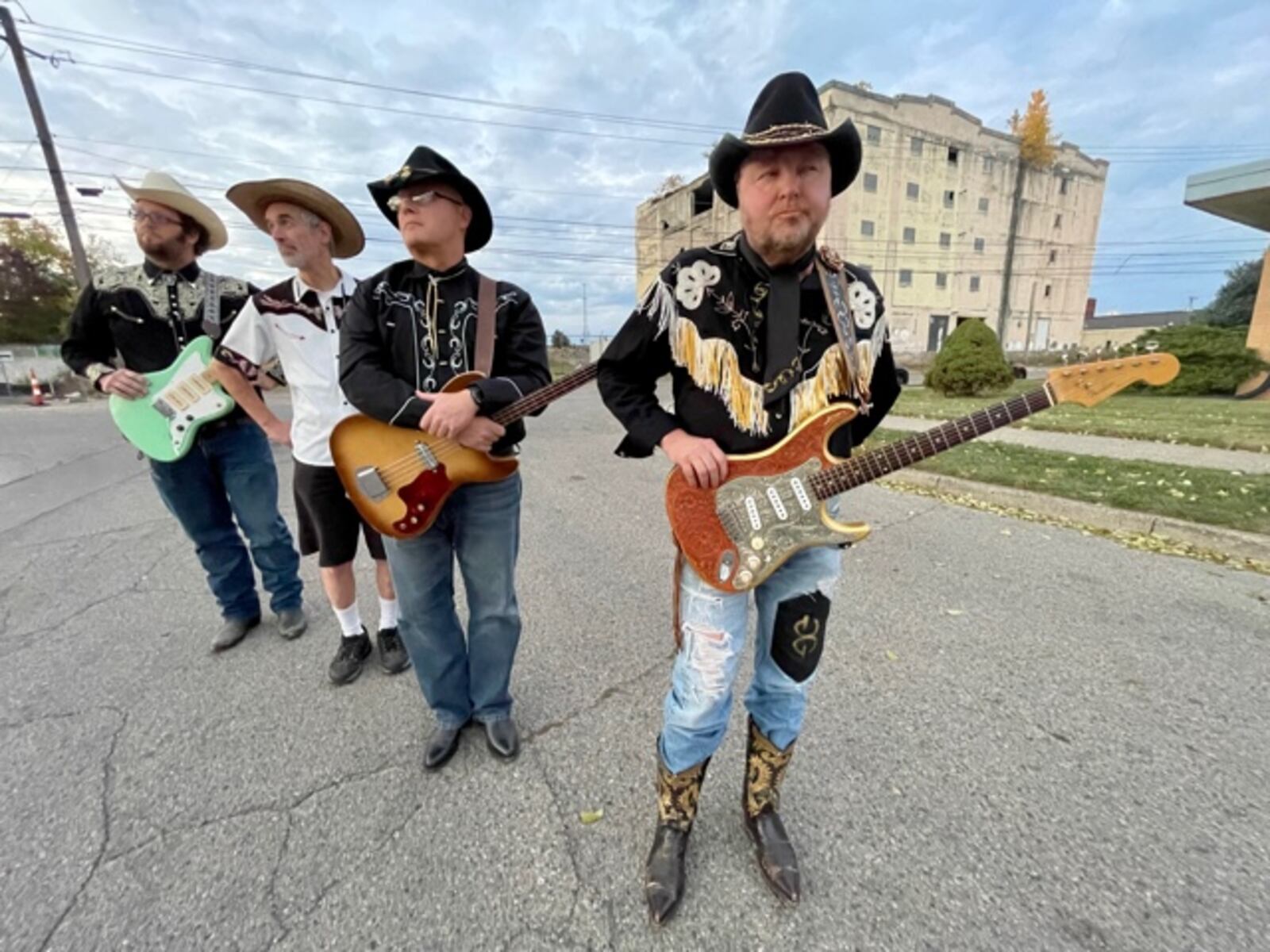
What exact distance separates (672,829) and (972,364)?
46.3ft

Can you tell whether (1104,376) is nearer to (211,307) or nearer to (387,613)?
(387,613)

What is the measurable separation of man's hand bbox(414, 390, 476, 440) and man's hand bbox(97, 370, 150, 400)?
1935 mm

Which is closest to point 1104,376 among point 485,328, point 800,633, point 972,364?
point 800,633

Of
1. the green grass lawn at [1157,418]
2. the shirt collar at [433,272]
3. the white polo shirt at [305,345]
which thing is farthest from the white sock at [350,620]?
the green grass lawn at [1157,418]

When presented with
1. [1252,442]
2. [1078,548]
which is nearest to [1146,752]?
[1078,548]

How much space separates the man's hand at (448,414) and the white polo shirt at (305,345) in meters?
0.94

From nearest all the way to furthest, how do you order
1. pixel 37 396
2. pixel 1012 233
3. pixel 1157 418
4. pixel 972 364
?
pixel 1157 418, pixel 972 364, pixel 37 396, pixel 1012 233

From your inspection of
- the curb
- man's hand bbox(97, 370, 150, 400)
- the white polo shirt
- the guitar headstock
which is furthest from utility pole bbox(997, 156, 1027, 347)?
man's hand bbox(97, 370, 150, 400)

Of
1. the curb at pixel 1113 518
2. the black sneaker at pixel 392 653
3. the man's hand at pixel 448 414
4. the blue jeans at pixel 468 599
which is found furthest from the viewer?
the curb at pixel 1113 518

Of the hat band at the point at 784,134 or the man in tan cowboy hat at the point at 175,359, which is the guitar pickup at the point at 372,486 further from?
the hat band at the point at 784,134

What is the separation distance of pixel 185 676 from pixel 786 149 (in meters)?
3.52

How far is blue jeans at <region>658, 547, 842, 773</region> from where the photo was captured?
5.40ft

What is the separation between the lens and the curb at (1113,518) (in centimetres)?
390

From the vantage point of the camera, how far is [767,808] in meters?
1.83
